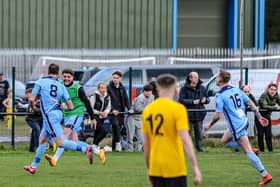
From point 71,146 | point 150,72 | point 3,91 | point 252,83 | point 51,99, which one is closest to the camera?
point 51,99

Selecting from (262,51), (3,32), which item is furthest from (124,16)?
(262,51)

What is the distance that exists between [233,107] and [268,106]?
24.4 feet

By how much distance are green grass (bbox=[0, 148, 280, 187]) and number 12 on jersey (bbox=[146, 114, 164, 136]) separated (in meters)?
4.77

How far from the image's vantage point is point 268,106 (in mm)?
22078

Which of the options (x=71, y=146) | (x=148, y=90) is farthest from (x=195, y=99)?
(x=71, y=146)

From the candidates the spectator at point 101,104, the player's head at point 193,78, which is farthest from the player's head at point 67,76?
the player's head at point 193,78

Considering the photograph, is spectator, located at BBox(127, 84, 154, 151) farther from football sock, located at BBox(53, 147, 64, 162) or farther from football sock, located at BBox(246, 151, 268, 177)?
football sock, located at BBox(246, 151, 268, 177)

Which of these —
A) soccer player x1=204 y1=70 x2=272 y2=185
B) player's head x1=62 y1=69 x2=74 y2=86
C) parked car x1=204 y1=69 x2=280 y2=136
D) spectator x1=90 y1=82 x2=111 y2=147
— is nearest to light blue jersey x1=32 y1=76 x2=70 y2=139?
player's head x1=62 y1=69 x2=74 y2=86

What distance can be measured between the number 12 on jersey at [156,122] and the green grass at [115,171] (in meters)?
4.77

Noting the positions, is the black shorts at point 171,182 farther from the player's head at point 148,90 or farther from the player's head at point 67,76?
the player's head at point 148,90

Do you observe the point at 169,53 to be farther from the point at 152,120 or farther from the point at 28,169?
the point at 152,120

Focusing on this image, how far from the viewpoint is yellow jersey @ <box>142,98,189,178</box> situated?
9.45 meters

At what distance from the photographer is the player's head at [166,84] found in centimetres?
A: 939

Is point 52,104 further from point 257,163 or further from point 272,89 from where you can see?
point 272,89
